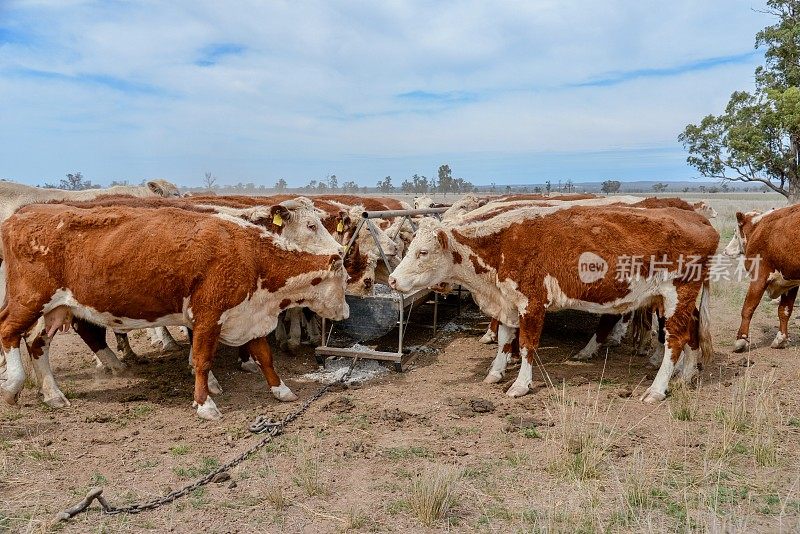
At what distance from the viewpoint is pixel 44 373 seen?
7219mm

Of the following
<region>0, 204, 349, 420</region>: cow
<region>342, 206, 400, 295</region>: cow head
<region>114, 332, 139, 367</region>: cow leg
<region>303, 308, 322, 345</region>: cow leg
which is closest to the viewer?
<region>0, 204, 349, 420</region>: cow

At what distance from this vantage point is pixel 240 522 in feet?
14.7

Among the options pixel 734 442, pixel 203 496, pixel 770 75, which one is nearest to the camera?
pixel 203 496

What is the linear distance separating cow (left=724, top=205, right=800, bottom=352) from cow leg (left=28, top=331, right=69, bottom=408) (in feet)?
32.2

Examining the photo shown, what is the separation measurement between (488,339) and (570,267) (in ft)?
10.3

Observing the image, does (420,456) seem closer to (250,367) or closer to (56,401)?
(250,367)

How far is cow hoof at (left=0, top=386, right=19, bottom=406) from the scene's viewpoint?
686cm

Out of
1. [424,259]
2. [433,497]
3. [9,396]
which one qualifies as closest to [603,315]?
[424,259]

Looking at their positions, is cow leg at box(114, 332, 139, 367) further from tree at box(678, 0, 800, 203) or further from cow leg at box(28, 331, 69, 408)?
tree at box(678, 0, 800, 203)

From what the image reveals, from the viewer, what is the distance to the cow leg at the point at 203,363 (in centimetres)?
682

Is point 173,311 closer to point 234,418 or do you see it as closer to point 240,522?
point 234,418

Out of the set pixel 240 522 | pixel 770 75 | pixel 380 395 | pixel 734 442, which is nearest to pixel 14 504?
pixel 240 522

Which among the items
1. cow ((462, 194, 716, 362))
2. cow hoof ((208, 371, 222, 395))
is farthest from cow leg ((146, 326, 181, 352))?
cow ((462, 194, 716, 362))

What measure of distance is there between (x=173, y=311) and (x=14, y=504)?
2648 mm
